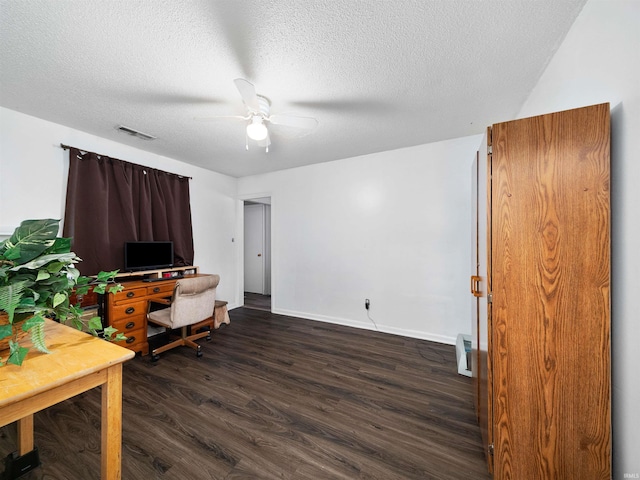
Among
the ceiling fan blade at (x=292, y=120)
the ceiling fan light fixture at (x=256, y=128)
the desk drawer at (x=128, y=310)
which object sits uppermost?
the ceiling fan blade at (x=292, y=120)

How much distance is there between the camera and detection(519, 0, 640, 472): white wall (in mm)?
872

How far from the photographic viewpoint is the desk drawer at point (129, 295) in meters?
2.45

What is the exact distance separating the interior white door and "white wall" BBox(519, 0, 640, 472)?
546 centimetres

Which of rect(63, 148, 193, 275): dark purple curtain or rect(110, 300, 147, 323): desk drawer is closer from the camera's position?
rect(110, 300, 147, 323): desk drawer

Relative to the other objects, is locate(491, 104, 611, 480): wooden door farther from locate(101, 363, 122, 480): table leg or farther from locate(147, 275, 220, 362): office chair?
locate(147, 275, 220, 362): office chair

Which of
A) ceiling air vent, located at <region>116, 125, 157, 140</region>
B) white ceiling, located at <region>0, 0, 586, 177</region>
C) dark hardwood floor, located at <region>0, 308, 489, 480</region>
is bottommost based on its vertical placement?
dark hardwood floor, located at <region>0, 308, 489, 480</region>

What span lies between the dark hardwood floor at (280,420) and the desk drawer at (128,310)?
1.61 feet

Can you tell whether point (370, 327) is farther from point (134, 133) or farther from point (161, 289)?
point (134, 133)

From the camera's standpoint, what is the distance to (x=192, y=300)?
2586 mm

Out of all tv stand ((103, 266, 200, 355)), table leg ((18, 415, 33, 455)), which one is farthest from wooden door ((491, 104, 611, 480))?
tv stand ((103, 266, 200, 355))

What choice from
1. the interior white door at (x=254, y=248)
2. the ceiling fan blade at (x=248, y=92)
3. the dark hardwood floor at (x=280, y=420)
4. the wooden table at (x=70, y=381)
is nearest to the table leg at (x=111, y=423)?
the wooden table at (x=70, y=381)

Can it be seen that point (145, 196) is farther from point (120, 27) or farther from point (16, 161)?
point (120, 27)

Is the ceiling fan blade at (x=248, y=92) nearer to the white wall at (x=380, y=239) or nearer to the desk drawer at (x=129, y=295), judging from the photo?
the white wall at (x=380, y=239)

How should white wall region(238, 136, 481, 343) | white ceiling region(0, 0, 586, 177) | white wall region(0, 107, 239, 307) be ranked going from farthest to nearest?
white wall region(238, 136, 481, 343), white wall region(0, 107, 239, 307), white ceiling region(0, 0, 586, 177)
